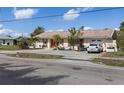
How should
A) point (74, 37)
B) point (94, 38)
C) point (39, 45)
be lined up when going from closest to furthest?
1. point (74, 37)
2. point (94, 38)
3. point (39, 45)

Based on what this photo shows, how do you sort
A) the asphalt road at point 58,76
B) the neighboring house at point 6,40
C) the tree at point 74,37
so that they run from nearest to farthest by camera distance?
the asphalt road at point 58,76 < the tree at point 74,37 < the neighboring house at point 6,40

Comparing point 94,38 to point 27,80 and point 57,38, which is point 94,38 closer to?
point 57,38

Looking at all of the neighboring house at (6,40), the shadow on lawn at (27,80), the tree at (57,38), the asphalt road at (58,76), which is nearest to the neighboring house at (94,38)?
the tree at (57,38)

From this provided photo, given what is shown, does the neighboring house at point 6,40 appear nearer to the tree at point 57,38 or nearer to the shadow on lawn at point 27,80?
the tree at point 57,38

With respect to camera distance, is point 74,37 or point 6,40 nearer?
point 74,37

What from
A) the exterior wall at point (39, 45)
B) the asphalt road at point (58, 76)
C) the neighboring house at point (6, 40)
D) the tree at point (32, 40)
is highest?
the neighboring house at point (6, 40)

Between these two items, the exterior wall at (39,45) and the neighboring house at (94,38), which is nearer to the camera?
the neighboring house at (94,38)

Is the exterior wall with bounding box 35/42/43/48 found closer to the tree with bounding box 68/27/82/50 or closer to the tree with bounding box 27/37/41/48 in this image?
the tree with bounding box 27/37/41/48

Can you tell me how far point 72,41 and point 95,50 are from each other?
695 cm

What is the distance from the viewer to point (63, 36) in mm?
48844

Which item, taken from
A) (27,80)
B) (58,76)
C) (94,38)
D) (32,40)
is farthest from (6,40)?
(27,80)
